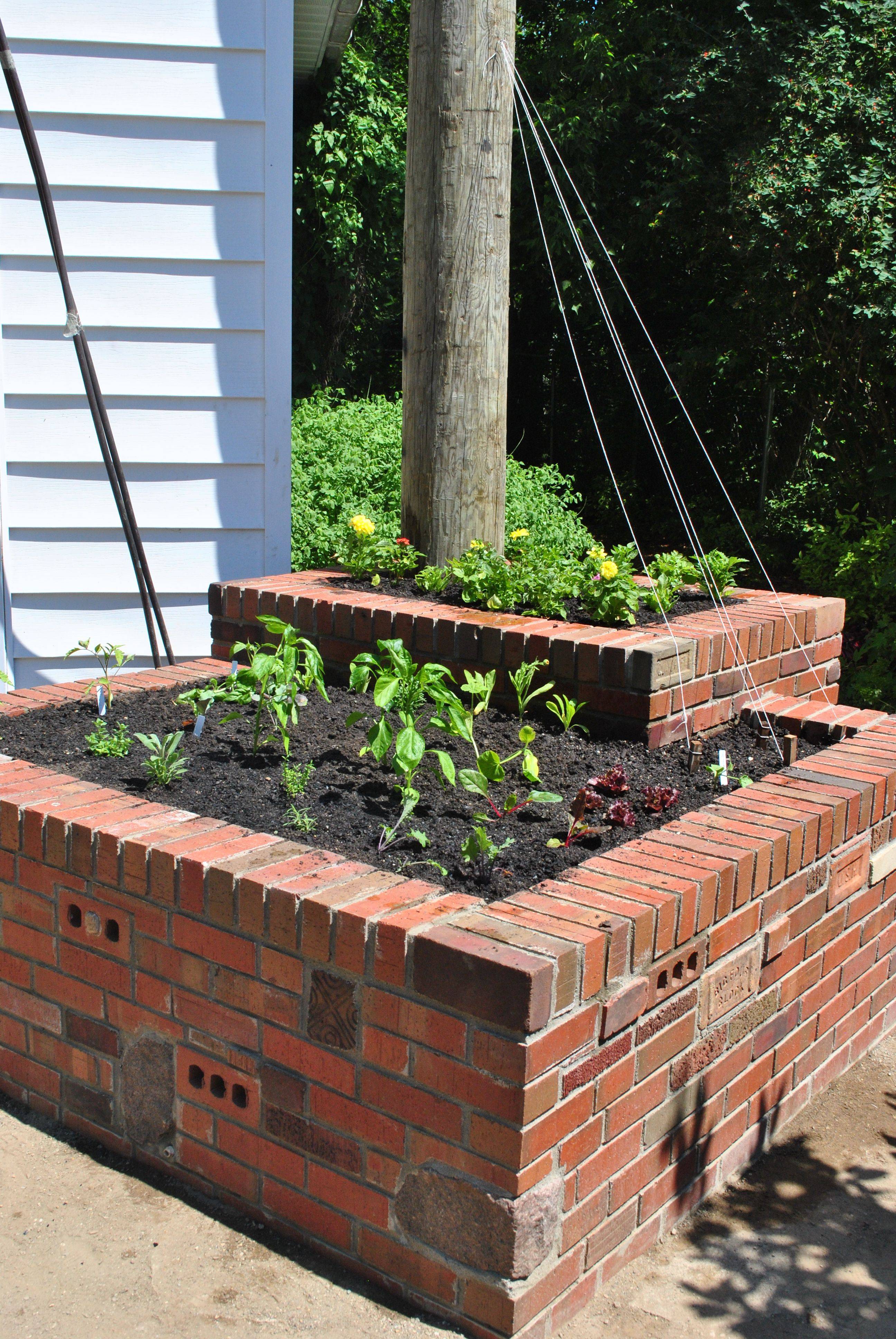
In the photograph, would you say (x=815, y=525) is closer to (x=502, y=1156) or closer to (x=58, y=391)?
(x=58, y=391)

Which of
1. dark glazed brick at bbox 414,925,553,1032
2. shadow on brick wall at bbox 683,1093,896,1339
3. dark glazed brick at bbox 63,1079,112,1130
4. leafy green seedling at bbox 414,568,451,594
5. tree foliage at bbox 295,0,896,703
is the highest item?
tree foliage at bbox 295,0,896,703

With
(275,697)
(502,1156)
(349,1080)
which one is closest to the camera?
(502,1156)

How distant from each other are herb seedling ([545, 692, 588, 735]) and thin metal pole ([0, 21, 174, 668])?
1653mm

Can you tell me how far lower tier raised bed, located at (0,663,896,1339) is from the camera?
1852 mm

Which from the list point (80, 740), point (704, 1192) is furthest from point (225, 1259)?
point (80, 740)

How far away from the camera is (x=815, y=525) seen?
396 inches

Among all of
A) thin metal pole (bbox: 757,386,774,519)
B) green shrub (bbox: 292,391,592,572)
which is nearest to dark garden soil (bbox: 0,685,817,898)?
green shrub (bbox: 292,391,592,572)

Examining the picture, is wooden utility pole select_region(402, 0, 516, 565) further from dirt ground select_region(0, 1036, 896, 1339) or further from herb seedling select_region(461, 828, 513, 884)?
dirt ground select_region(0, 1036, 896, 1339)

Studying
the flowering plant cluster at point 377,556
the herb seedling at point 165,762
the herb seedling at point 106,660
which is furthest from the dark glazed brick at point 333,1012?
the flowering plant cluster at point 377,556

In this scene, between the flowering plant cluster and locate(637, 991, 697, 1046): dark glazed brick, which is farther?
the flowering plant cluster

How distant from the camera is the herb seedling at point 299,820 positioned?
8.30ft

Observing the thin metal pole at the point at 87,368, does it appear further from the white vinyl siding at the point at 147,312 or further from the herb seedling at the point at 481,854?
the herb seedling at the point at 481,854

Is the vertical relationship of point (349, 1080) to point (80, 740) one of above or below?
below

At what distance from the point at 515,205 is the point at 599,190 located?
847 millimetres
